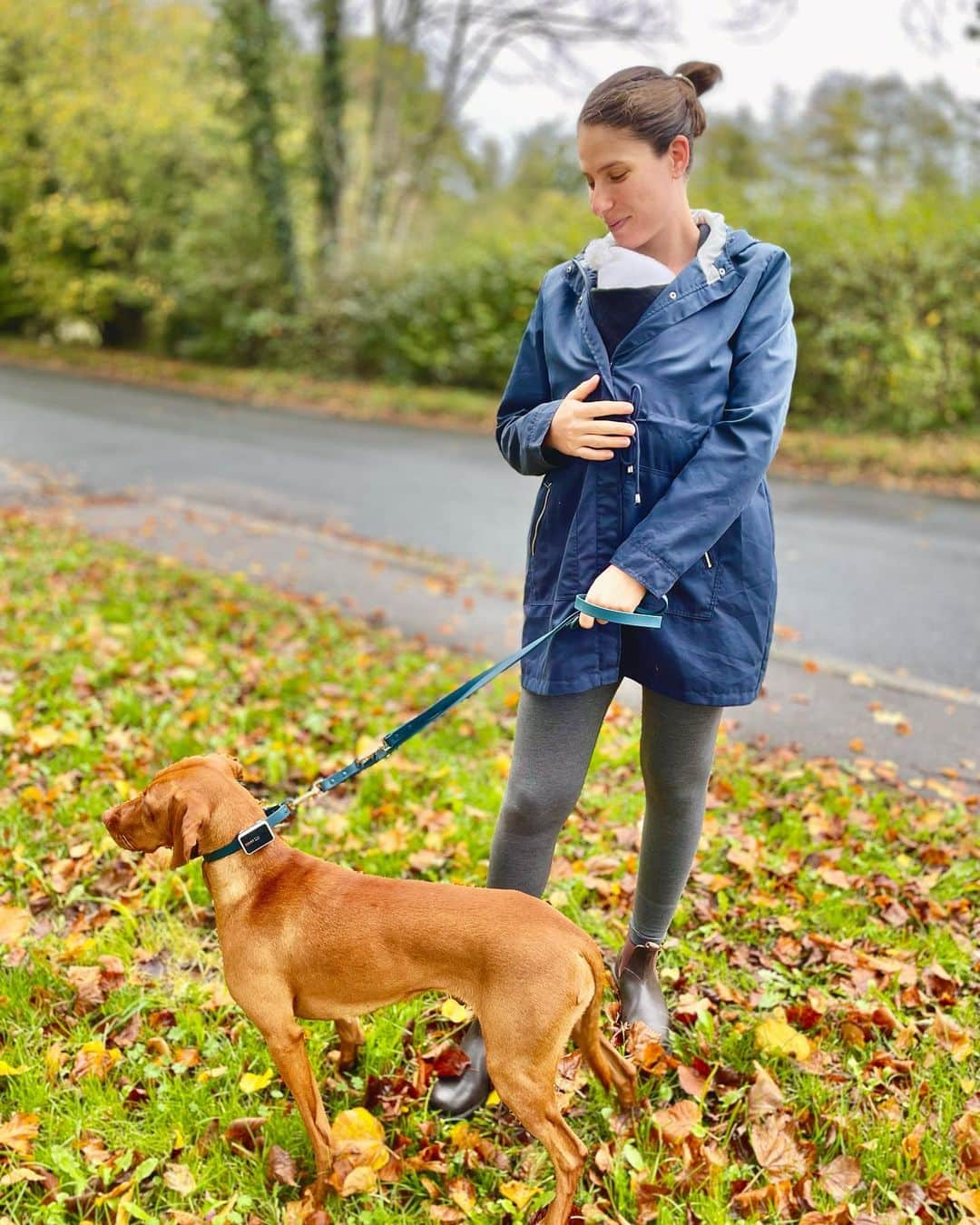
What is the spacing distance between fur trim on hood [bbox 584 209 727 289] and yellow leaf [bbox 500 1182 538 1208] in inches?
83.6

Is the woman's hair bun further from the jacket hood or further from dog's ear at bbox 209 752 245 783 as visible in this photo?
dog's ear at bbox 209 752 245 783

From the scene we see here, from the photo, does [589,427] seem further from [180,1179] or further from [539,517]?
[180,1179]

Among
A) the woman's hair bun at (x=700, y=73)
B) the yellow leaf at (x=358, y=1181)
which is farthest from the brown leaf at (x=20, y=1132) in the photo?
the woman's hair bun at (x=700, y=73)

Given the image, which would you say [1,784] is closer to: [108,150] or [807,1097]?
[807,1097]

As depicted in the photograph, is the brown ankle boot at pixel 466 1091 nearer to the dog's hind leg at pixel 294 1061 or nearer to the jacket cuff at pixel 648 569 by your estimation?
the dog's hind leg at pixel 294 1061

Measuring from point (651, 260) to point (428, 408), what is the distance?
1332cm

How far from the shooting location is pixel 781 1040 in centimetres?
262

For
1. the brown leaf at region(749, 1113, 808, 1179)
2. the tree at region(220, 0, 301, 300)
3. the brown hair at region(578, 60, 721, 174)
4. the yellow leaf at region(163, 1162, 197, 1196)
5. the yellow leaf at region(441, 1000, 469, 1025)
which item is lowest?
the yellow leaf at region(163, 1162, 197, 1196)

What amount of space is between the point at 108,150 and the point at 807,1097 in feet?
76.0

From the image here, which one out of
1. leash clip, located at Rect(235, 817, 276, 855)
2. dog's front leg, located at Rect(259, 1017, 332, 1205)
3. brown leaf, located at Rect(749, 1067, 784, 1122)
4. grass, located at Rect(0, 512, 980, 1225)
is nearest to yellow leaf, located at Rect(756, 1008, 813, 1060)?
grass, located at Rect(0, 512, 980, 1225)

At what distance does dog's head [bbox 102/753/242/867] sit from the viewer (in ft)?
7.15

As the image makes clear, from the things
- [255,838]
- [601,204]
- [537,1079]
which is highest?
[601,204]

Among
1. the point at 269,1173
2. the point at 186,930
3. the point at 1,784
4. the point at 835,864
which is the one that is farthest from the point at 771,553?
the point at 1,784

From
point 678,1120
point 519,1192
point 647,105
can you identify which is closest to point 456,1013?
point 519,1192
